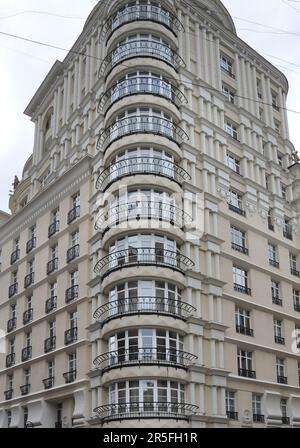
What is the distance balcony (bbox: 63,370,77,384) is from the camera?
121 feet

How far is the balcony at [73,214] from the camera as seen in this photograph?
41309 mm

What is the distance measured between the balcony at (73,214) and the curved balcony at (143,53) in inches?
369

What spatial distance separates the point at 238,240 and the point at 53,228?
506 inches

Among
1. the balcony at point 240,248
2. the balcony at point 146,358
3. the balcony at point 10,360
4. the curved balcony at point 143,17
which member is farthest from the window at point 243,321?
the curved balcony at point 143,17

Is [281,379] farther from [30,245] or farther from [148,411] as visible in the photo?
[30,245]

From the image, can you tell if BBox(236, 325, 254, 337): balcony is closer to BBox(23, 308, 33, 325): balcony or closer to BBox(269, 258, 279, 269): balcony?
BBox(269, 258, 279, 269): balcony

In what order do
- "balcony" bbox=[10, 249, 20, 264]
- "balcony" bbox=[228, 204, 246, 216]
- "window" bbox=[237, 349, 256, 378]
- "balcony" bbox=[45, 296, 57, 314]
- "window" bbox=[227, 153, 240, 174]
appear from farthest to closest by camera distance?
"balcony" bbox=[10, 249, 20, 264] < "window" bbox=[227, 153, 240, 174] < "balcony" bbox=[228, 204, 246, 216] < "balcony" bbox=[45, 296, 57, 314] < "window" bbox=[237, 349, 256, 378]

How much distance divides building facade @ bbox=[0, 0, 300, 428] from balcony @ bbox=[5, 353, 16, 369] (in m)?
0.17

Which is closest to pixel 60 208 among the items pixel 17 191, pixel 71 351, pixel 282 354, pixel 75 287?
pixel 75 287

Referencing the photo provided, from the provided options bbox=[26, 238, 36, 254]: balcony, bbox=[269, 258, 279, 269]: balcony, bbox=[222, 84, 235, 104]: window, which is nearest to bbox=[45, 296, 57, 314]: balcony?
bbox=[26, 238, 36, 254]: balcony

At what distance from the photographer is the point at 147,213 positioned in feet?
116

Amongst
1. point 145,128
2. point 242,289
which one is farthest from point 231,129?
point 242,289

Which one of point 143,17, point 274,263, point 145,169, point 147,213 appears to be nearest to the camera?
point 147,213

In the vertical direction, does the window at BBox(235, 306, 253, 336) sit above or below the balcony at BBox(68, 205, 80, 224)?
below
